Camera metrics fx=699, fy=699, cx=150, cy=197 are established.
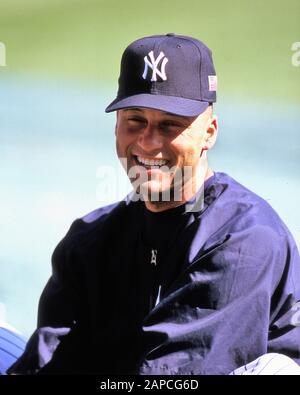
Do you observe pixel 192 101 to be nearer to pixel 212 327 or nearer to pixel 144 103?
pixel 144 103

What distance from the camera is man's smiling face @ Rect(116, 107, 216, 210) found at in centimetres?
203

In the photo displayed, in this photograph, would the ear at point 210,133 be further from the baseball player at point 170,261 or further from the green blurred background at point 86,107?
the green blurred background at point 86,107

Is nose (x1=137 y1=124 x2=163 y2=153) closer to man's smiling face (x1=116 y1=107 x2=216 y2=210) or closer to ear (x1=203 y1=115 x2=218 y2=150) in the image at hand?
man's smiling face (x1=116 y1=107 x2=216 y2=210)

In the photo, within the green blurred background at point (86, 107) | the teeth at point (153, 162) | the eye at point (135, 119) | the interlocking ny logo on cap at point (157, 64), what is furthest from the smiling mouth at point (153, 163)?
the green blurred background at point (86, 107)

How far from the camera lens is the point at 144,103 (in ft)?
6.50

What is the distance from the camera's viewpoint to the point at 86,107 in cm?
250

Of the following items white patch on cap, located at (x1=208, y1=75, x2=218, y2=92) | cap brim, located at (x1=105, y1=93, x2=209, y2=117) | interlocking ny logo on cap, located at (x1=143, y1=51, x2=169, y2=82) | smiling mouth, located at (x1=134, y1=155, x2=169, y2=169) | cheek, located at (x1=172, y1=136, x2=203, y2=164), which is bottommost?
smiling mouth, located at (x1=134, y1=155, x2=169, y2=169)

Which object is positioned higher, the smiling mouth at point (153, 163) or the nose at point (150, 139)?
the nose at point (150, 139)

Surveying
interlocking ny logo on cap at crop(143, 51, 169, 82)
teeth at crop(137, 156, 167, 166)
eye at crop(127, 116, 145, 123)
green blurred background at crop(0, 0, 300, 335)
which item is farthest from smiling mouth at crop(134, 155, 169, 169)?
green blurred background at crop(0, 0, 300, 335)

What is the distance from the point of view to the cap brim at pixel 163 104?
1.98 meters

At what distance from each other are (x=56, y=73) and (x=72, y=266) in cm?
72

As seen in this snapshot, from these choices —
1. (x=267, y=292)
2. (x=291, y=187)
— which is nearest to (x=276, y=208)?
(x=291, y=187)

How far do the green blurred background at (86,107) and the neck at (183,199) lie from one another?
321 mm

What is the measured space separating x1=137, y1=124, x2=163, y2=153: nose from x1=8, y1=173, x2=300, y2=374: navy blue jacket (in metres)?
0.21
